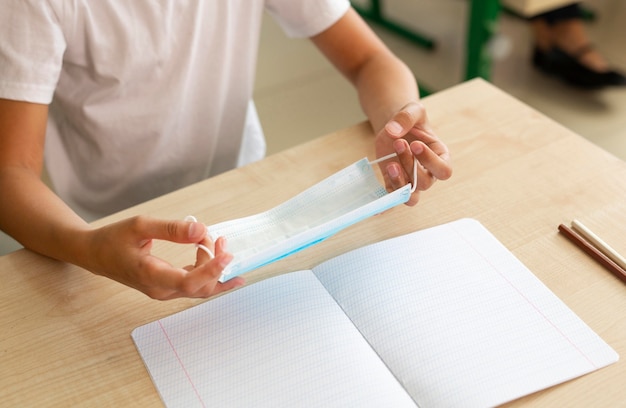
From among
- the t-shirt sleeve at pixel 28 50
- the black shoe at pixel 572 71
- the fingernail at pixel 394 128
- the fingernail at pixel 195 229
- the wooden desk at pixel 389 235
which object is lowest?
the black shoe at pixel 572 71

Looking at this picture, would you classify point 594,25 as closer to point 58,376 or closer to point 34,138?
point 34,138

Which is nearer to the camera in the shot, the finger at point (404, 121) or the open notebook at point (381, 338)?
the open notebook at point (381, 338)

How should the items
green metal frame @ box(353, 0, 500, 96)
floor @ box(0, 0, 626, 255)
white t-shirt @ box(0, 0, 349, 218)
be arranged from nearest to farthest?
white t-shirt @ box(0, 0, 349, 218) → green metal frame @ box(353, 0, 500, 96) → floor @ box(0, 0, 626, 255)

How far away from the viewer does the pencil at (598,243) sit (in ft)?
2.17

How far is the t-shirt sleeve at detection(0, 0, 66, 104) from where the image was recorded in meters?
0.74

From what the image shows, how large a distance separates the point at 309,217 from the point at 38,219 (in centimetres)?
29

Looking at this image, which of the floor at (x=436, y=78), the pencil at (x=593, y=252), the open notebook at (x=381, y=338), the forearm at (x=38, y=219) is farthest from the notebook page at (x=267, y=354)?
the floor at (x=436, y=78)

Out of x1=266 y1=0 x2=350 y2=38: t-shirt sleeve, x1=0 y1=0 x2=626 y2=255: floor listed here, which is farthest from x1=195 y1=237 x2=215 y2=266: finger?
x1=0 y1=0 x2=626 y2=255: floor

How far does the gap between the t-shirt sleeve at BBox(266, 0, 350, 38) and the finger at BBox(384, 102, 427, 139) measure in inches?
10.7

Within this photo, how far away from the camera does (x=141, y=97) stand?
0.92m

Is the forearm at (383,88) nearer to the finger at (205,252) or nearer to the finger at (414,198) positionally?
the finger at (414,198)

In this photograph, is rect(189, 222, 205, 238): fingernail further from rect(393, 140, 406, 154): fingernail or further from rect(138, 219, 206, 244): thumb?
rect(393, 140, 406, 154): fingernail

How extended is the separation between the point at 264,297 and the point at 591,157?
44 centimetres

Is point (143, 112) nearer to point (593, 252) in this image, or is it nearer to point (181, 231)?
point (181, 231)
